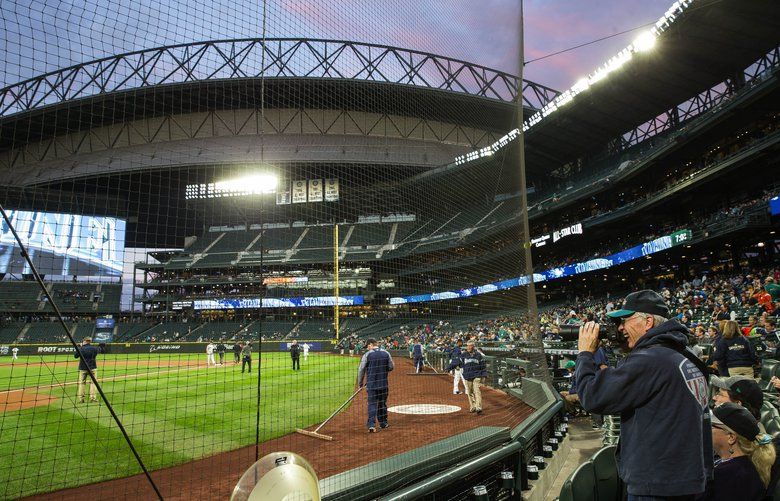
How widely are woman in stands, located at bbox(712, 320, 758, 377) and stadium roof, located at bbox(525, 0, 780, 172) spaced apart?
17.0m

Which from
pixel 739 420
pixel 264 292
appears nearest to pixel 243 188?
pixel 264 292

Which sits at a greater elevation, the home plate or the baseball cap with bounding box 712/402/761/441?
the baseball cap with bounding box 712/402/761/441

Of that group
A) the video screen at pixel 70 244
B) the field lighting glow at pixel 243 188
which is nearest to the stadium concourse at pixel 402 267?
the video screen at pixel 70 244

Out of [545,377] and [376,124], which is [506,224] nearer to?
[545,377]

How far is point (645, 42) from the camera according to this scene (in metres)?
24.4

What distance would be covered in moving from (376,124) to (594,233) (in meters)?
19.6

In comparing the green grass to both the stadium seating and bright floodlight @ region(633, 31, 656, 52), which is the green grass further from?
bright floodlight @ region(633, 31, 656, 52)

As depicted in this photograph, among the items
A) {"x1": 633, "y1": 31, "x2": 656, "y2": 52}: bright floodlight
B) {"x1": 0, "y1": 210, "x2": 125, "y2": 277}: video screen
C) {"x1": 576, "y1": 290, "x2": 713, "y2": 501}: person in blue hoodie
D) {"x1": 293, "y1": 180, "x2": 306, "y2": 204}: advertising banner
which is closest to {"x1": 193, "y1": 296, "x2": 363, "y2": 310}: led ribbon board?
{"x1": 0, "y1": 210, "x2": 125, "y2": 277}: video screen

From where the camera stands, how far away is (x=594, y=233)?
1382 inches

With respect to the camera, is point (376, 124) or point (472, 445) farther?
point (376, 124)

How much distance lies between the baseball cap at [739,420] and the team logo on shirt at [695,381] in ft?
1.45

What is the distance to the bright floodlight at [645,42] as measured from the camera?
2406 centimetres

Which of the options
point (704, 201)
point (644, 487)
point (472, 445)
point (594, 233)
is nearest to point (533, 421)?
point (472, 445)

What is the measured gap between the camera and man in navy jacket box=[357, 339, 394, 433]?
9180mm
